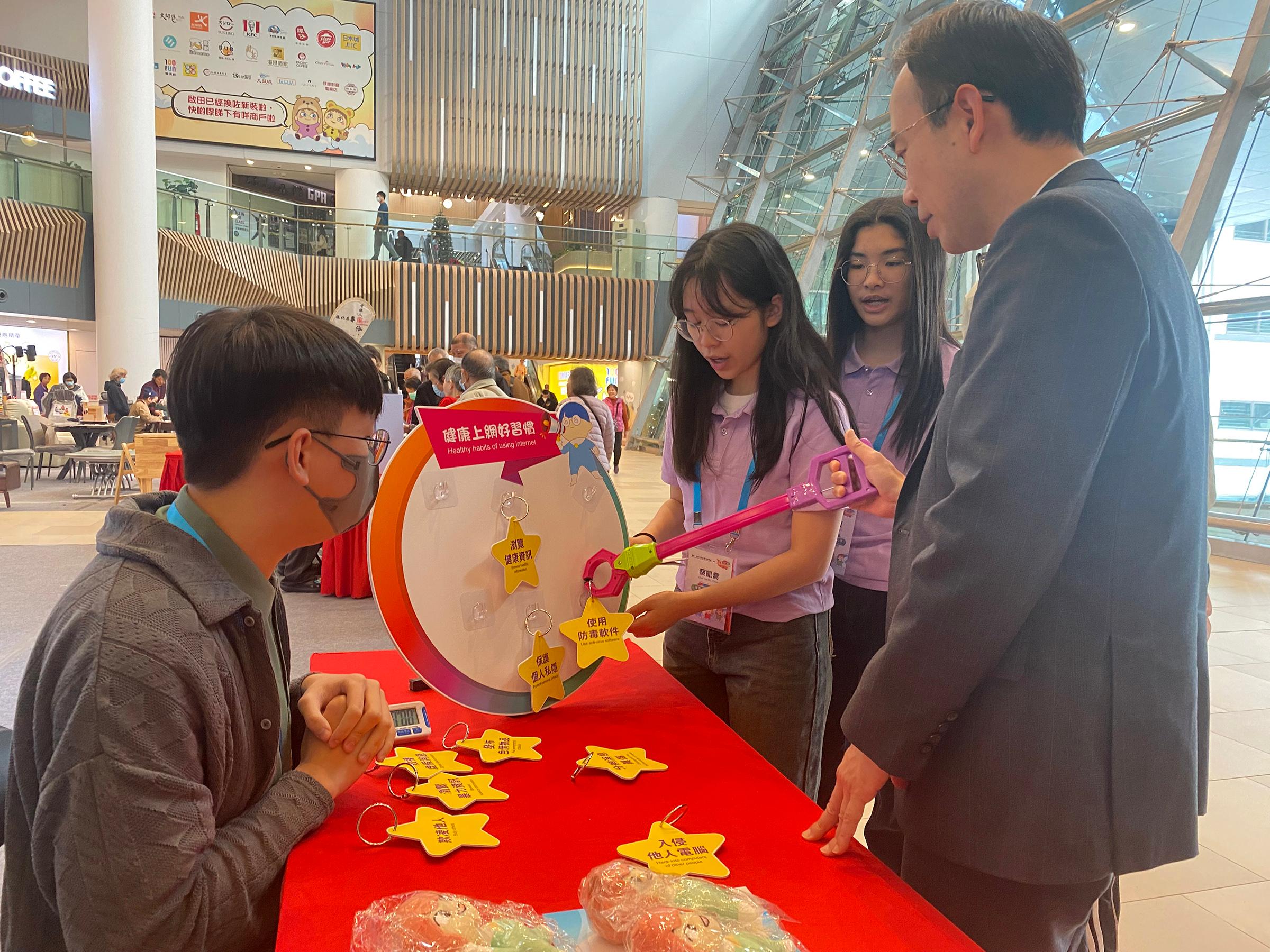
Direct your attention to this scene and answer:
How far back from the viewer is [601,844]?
99cm

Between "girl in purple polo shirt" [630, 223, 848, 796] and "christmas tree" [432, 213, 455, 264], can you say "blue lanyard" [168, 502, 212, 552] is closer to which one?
"girl in purple polo shirt" [630, 223, 848, 796]

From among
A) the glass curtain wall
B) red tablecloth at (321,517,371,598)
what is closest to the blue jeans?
red tablecloth at (321,517,371,598)

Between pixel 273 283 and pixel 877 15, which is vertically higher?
pixel 877 15

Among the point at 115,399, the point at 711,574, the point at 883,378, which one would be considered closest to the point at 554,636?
the point at 711,574

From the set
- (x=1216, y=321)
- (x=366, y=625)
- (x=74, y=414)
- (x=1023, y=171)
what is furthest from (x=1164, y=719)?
(x=74, y=414)

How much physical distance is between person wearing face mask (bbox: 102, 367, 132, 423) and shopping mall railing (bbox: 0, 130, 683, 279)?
3.59 meters

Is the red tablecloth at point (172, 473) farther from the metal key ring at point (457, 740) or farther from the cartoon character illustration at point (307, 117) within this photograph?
the cartoon character illustration at point (307, 117)

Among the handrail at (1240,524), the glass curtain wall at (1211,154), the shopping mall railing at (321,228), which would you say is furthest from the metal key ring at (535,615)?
the shopping mall railing at (321,228)

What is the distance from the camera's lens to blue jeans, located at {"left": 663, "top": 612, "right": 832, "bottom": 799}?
4.72 ft

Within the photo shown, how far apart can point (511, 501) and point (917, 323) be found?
1.01m

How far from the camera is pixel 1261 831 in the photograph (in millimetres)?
2621

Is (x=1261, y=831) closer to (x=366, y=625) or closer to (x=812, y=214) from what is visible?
(x=366, y=625)

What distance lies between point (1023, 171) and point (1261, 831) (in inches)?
107

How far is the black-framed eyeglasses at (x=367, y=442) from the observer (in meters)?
0.96
